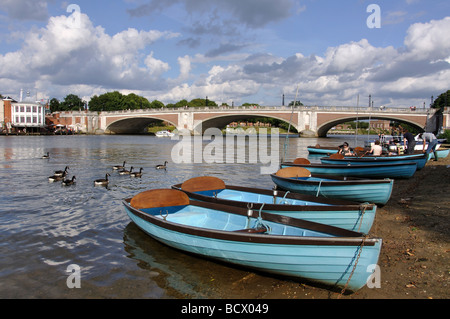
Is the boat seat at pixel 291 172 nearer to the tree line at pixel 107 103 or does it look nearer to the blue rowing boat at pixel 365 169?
the blue rowing boat at pixel 365 169

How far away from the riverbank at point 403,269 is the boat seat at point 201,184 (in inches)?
161

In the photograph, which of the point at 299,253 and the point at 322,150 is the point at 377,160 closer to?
the point at 322,150

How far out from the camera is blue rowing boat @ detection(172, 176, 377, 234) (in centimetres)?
735

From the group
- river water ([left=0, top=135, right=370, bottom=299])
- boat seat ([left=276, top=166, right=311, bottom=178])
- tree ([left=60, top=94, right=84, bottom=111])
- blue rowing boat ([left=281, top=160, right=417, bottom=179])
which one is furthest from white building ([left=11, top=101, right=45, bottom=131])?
boat seat ([left=276, top=166, right=311, bottom=178])

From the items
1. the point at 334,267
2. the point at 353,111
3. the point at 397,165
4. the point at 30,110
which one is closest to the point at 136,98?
the point at 30,110

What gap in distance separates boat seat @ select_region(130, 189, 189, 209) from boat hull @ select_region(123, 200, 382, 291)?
1.78m

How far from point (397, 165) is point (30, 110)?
89.5 meters

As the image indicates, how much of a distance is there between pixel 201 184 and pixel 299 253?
17.1ft

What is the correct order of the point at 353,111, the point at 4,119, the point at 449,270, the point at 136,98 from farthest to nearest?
the point at 136,98 < the point at 4,119 < the point at 353,111 < the point at 449,270

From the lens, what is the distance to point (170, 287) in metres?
6.08

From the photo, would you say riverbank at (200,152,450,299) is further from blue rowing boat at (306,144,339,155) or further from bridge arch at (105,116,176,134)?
bridge arch at (105,116,176,134)

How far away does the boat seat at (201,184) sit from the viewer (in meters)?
10.1
